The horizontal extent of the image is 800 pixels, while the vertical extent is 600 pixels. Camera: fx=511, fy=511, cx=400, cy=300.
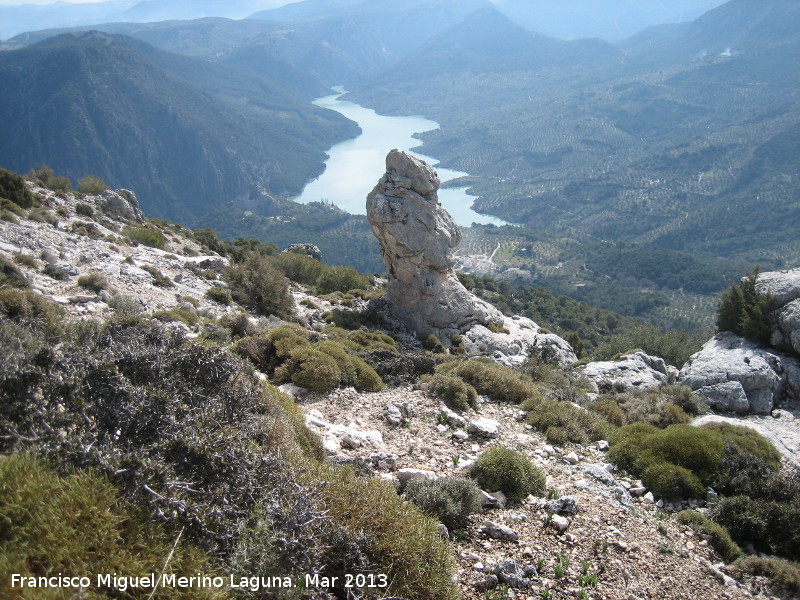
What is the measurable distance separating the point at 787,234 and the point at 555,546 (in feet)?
438

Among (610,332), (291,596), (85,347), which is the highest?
(85,347)

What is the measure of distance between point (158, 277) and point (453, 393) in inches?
575

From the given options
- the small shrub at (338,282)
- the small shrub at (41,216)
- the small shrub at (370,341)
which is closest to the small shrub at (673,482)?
the small shrub at (370,341)

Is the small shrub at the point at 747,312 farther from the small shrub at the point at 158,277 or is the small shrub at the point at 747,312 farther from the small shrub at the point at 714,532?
the small shrub at the point at 158,277

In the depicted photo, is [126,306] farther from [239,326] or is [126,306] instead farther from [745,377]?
[745,377]

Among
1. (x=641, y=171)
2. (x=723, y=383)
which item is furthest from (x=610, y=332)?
(x=641, y=171)

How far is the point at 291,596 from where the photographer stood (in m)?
3.72

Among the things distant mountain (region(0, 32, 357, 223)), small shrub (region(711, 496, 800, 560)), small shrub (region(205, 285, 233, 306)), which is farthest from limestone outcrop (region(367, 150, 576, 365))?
distant mountain (region(0, 32, 357, 223))

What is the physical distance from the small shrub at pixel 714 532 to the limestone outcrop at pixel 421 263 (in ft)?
50.8

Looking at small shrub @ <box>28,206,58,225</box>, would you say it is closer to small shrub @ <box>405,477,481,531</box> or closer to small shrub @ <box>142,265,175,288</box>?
small shrub @ <box>142,265,175,288</box>

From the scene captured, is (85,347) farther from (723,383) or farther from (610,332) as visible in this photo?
(610,332)

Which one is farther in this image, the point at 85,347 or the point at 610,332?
the point at 610,332

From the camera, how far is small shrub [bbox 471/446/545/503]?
7.25 meters

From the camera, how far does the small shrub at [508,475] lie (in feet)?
23.8
